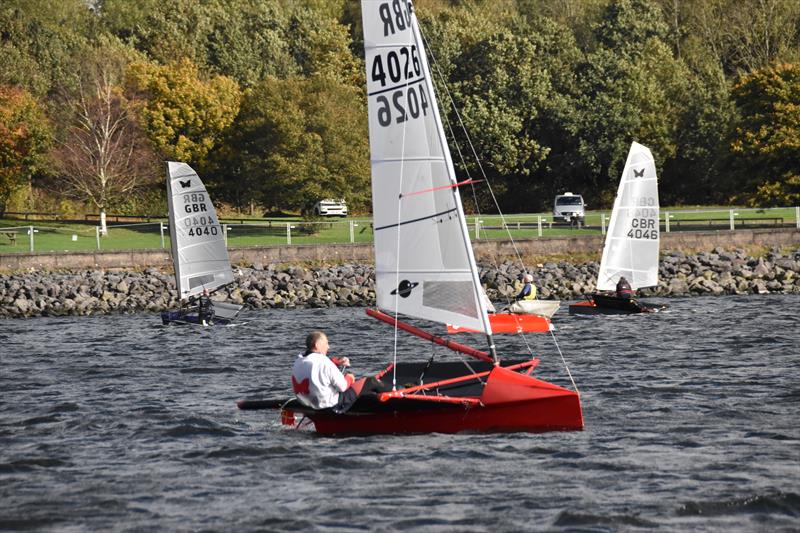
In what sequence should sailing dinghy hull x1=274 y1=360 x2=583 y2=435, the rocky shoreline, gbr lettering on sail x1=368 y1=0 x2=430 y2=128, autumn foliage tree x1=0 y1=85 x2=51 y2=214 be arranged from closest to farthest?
sailing dinghy hull x1=274 y1=360 x2=583 y2=435
gbr lettering on sail x1=368 y1=0 x2=430 y2=128
the rocky shoreline
autumn foliage tree x1=0 y1=85 x2=51 y2=214

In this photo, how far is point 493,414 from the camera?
58.4 ft

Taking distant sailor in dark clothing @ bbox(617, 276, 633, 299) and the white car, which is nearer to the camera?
distant sailor in dark clothing @ bbox(617, 276, 633, 299)

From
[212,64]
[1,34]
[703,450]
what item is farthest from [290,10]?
[703,450]

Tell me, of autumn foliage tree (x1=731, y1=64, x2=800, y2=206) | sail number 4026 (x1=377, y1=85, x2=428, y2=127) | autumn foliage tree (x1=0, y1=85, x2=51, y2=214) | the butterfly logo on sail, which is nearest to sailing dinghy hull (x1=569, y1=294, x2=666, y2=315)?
the butterfly logo on sail

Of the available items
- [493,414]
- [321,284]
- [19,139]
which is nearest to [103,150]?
[19,139]

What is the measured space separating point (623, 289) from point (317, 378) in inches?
795

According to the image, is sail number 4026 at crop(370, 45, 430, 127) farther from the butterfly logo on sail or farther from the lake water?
the lake water

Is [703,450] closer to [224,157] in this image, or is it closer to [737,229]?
[737,229]

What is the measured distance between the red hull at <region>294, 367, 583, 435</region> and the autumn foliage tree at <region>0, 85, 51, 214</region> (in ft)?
164

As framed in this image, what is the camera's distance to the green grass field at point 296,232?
172 feet

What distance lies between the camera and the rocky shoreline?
43.0 m

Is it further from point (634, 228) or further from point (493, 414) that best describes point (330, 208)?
point (493, 414)

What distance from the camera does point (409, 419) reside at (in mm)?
17922

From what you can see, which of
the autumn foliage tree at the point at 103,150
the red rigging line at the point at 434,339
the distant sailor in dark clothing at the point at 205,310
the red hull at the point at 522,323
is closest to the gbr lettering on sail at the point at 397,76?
the red rigging line at the point at 434,339
